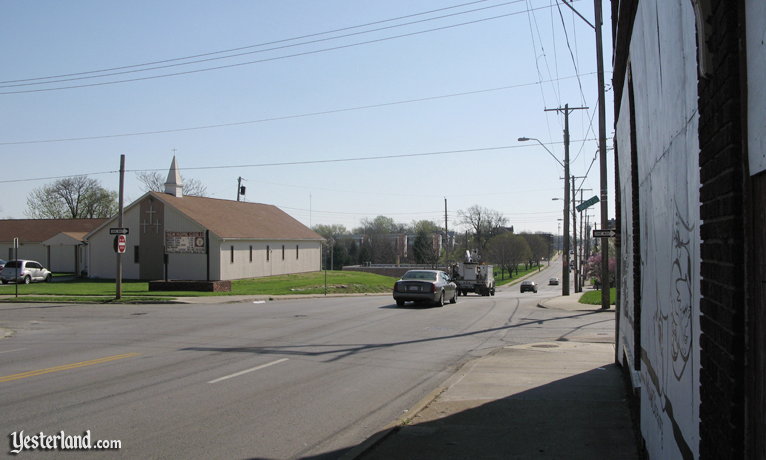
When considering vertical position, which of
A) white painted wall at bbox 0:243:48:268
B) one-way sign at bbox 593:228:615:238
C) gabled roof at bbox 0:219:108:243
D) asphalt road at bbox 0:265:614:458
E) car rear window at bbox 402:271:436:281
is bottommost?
asphalt road at bbox 0:265:614:458

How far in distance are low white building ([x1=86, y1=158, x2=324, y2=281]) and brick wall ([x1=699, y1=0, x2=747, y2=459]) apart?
1598 inches

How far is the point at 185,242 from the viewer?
1670 inches

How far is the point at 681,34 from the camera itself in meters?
3.20

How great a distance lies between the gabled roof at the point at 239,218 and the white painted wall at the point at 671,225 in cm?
4247

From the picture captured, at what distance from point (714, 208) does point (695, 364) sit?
91 cm

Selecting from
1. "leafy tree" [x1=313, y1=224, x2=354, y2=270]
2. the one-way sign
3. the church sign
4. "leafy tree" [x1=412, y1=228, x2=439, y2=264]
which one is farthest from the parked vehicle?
"leafy tree" [x1=412, y1=228, x2=439, y2=264]

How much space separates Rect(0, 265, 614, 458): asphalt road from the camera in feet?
23.0

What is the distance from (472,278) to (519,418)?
139ft

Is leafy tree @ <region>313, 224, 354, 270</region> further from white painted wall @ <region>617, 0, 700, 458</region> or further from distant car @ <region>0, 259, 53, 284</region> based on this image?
white painted wall @ <region>617, 0, 700, 458</region>

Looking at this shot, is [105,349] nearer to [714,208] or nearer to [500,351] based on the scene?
[500,351]

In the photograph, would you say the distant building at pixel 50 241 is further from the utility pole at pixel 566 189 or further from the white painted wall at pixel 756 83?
the white painted wall at pixel 756 83

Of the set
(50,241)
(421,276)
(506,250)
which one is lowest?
(421,276)

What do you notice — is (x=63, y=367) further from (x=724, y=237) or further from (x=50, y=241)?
(x=50, y=241)

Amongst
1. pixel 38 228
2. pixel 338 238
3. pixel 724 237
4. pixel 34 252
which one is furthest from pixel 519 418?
pixel 338 238
